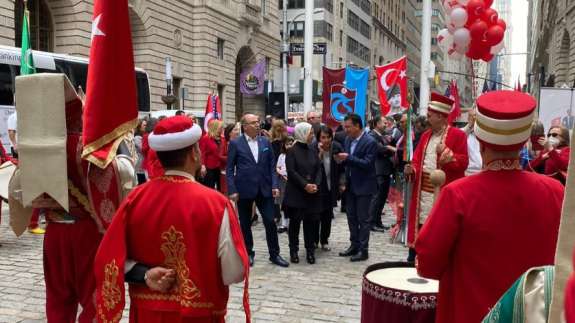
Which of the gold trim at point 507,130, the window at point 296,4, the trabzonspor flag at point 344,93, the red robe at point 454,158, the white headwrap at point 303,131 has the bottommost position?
the red robe at point 454,158

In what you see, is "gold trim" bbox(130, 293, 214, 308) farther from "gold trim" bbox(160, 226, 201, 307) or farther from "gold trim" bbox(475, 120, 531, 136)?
"gold trim" bbox(475, 120, 531, 136)

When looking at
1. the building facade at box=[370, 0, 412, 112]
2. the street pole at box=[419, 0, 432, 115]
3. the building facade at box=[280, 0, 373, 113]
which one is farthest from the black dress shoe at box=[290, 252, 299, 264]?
the building facade at box=[370, 0, 412, 112]

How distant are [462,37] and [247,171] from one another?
13.4 feet

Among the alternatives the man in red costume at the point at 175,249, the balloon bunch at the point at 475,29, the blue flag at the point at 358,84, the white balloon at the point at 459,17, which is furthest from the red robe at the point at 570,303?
the blue flag at the point at 358,84

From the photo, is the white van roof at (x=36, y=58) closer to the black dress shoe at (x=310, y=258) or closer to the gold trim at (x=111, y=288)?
the black dress shoe at (x=310, y=258)

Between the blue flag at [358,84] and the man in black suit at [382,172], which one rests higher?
the blue flag at [358,84]

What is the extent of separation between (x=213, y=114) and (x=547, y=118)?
717 centimetres

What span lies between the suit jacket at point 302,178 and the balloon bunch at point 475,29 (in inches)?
123

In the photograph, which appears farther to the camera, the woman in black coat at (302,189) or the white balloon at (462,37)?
the white balloon at (462,37)

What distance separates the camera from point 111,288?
3.03m

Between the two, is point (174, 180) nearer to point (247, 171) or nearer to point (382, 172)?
point (247, 171)

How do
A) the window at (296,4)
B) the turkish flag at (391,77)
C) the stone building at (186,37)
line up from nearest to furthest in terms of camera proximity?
the turkish flag at (391,77)
the stone building at (186,37)
the window at (296,4)

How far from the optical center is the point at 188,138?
3.15 metres

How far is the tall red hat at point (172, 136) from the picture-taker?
10.2 ft
